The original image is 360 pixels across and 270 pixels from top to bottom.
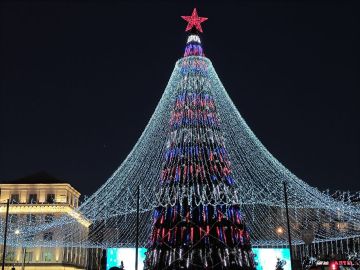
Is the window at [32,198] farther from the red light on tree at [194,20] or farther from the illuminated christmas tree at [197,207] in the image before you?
the red light on tree at [194,20]

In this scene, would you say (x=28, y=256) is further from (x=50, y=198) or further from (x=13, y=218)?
(x=50, y=198)

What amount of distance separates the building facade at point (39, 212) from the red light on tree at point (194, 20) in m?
38.5

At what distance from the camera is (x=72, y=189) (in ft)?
257

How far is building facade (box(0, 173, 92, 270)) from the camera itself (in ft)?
228

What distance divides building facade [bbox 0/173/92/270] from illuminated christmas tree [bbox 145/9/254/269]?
37.3 metres

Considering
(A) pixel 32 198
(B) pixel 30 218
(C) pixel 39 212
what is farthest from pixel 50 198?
(B) pixel 30 218

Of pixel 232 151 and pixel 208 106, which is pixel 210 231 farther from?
pixel 208 106

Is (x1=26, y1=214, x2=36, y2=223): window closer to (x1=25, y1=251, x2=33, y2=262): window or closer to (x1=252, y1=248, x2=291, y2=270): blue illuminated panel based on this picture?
(x1=25, y1=251, x2=33, y2=262): window

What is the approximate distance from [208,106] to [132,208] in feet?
27.7

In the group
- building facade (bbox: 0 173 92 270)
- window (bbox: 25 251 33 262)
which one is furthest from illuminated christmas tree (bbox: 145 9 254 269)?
window (bbox: 25 251 33 262)

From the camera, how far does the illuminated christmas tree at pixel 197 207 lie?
32.3 metres

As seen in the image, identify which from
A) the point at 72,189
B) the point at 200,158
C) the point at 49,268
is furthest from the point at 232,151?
the point at 72,189

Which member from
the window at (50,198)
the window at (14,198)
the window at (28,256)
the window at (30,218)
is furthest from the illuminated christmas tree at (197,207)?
the window at (14,198)

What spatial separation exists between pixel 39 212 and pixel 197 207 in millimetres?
45181
